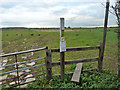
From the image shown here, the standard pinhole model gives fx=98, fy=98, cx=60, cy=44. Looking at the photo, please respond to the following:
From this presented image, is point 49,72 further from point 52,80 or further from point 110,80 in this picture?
point 110,80

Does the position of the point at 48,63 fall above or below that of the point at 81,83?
above

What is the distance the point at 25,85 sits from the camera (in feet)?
11.2

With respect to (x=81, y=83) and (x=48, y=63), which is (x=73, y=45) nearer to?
(x=81, y=83)

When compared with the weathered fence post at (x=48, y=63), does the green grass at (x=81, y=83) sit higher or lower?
lower

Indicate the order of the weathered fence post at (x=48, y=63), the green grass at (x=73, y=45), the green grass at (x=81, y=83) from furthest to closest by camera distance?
1. the green grass at (x=73, y=45)
2. the weathered fence post at (x=48, y=63)
3. the green grass at (x=81, y=83)

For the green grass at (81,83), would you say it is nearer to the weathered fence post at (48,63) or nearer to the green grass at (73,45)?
the weathered fence post at (48,63)

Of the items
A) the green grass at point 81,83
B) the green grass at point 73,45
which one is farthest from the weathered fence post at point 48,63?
the green grass at point 73,45

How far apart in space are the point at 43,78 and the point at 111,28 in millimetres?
3159

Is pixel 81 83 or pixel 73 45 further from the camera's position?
pixel 73 45

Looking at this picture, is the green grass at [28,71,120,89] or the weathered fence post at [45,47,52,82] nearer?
the green grass at [28,71,120,89]

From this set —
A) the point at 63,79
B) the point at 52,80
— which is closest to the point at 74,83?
the point at 63,79

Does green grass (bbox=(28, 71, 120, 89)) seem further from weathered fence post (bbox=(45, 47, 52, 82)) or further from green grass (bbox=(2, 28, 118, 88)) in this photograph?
green grass (bbox=(2, 28, 118, 88))

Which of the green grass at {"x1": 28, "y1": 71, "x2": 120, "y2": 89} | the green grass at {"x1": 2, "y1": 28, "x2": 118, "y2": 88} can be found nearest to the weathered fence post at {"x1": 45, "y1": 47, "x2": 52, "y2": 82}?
the green grass at {"x1": 28, "y1": 71, "x2": 120, "y2": 89}

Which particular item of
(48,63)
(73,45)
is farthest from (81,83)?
(73,45)
